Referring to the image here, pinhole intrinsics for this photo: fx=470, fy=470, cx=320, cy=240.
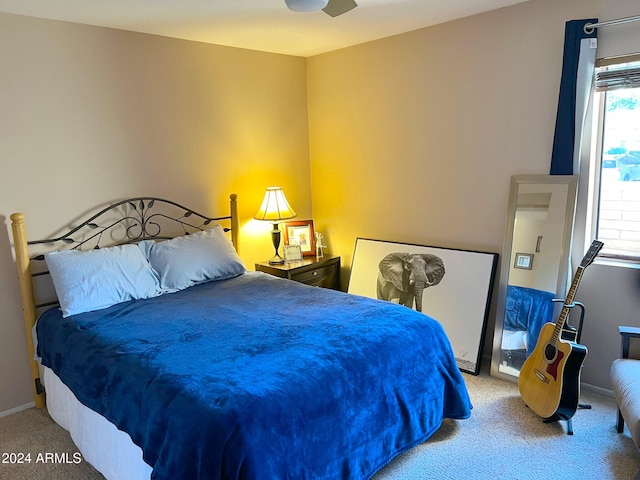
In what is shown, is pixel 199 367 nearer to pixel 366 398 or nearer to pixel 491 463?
pixel 366 398

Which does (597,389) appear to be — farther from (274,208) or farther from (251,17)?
(251,17)

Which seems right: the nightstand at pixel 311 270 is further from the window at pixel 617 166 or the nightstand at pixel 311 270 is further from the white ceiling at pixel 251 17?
the window at pixel 617 166

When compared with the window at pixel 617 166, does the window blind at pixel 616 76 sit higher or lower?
higher

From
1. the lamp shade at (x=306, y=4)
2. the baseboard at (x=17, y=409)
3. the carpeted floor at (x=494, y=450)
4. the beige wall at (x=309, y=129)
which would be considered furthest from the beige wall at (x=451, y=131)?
the baseboard at (x=17, y=409)

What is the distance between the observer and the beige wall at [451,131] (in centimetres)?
287

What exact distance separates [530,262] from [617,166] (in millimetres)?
759

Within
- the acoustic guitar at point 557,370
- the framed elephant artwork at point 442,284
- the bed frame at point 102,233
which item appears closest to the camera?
the acoustic guitar at point 557,370

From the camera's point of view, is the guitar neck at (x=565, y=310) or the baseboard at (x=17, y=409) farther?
the baseboard at (x=17, y=409)

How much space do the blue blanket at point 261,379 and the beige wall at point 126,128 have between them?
2.49 ft

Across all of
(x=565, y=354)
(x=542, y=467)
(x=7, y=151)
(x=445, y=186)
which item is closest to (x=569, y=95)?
(x=445, y=186)

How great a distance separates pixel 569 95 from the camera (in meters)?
2.79

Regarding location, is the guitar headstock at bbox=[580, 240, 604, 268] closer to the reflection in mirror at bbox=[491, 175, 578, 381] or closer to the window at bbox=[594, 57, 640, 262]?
the reflection in mirror at bbox=[491, 175, 578, 381]

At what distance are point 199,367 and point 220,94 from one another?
8.11ft

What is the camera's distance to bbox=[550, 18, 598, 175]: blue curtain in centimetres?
271
